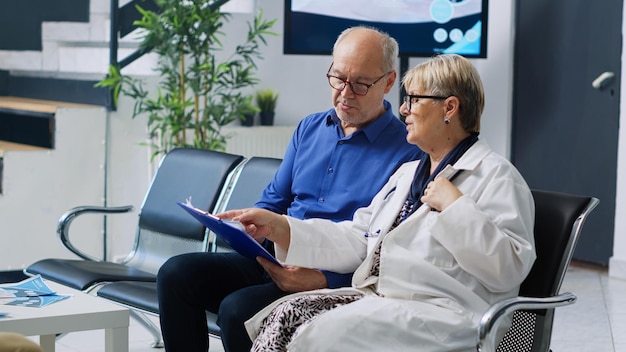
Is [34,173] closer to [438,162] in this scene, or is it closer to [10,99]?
[10,99]

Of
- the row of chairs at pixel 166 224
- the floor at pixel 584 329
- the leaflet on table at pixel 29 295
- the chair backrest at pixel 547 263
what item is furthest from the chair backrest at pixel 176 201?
the chair backrest at pixel 547 263

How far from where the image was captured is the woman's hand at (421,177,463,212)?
2488 millimetres

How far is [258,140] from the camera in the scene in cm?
601

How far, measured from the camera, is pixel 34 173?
5.32 m

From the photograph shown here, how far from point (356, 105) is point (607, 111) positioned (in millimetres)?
3172

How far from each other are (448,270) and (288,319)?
1.32 feet

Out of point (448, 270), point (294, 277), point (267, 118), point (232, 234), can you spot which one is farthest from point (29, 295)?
point (267, 118)

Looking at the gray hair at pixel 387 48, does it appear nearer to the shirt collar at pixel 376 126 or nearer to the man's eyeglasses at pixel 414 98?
the shirt collar at pixel 376 126

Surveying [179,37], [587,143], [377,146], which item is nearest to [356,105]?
[377,146]

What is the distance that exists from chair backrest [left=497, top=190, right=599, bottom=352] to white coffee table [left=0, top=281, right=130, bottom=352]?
1.01 meters

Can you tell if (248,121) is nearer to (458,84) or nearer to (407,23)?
(407,23)

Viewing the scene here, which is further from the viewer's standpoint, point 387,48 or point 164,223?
point 164,223

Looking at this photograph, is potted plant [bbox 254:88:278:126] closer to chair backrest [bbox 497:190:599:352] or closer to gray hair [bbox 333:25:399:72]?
gray hair [bbox 333:25:399:72]

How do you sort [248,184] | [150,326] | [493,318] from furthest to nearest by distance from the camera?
[150,326]
[248,184]
[493,318]
